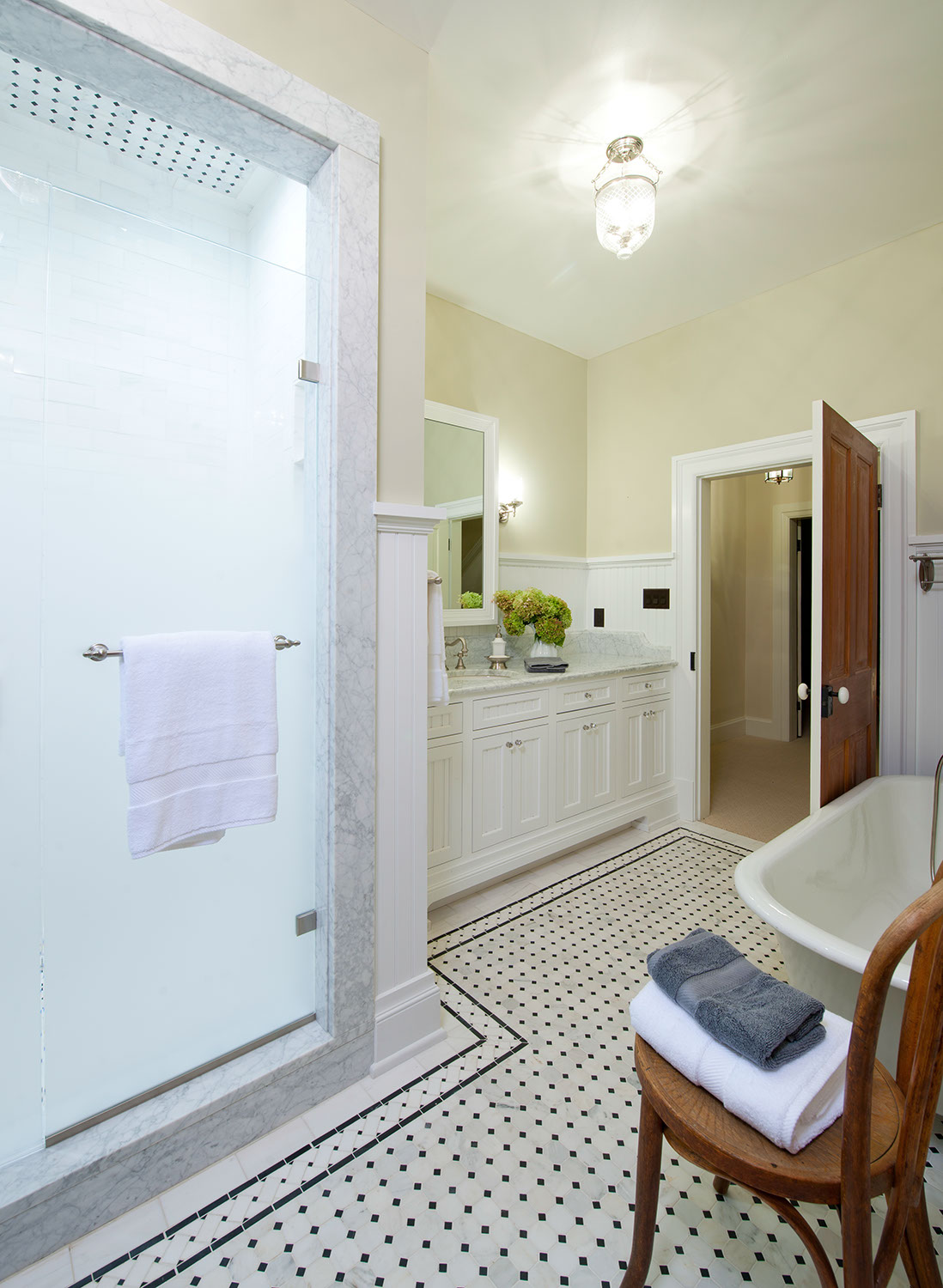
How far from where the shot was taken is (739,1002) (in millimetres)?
972

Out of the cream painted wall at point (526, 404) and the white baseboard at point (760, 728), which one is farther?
the white baseboard at point (760, 728)

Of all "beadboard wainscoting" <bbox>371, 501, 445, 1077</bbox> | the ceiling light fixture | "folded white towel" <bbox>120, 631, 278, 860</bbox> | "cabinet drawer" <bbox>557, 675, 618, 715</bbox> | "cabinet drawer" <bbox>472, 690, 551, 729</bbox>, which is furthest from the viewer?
"cabinet drawer" <bbox>557, 675, 618, 715</bbox>

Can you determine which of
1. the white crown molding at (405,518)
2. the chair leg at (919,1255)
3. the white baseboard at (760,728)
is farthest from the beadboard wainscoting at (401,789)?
the white baseboard at (760,728)

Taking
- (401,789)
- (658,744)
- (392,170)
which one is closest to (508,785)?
(401,789)

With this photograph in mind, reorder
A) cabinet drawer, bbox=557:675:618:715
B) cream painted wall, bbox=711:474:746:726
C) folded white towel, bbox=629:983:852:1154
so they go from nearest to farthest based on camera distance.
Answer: folded white towel, bbox=629:983:852:1154 < cabinet drawer, bbox=557:675:618:715 < cream painted wall, bbox=711:474:746:726

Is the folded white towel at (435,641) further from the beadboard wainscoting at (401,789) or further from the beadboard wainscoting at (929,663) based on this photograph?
the beadboard wainscoting at (929,663)

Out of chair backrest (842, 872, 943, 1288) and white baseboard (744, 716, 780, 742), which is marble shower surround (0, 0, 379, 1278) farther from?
white baseboard (744, 716, 780, 742)

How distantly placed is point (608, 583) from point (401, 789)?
2.51 metres

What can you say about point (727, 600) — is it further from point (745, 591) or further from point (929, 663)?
point (929, 663)

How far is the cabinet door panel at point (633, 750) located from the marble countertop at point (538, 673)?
24 centimetres

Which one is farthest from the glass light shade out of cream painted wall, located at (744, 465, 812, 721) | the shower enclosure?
cream painted wall, located at (744, 465, 812, 721)

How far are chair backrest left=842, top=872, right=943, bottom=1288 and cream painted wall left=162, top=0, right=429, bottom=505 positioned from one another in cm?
139

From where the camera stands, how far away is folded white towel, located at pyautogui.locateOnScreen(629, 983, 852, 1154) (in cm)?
85

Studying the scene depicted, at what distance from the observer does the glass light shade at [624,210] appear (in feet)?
6.84
